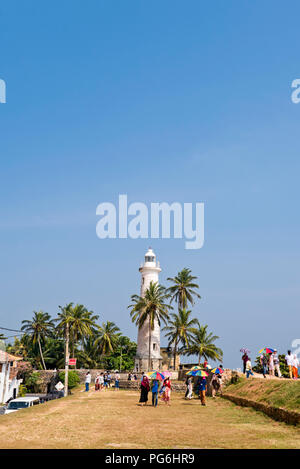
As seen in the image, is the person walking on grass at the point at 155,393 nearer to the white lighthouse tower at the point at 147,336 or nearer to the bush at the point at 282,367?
the bush at the point at 282,367

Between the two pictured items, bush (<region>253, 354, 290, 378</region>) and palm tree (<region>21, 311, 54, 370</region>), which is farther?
palm tree (<region>21, 311, 54, 370</region>)

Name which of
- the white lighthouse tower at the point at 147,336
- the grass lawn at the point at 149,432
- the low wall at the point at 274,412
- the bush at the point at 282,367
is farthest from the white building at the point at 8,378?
the grass lawn at the point at 149,432

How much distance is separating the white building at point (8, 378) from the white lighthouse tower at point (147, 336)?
59.2 feet

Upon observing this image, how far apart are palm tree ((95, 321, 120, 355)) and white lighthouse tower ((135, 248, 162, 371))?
1157 cm

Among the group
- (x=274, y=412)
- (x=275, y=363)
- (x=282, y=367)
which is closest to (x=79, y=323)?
(x=282, y=367)

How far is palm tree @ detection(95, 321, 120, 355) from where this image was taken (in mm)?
80312

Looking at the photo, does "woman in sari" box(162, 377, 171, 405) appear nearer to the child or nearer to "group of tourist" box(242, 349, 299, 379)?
the child

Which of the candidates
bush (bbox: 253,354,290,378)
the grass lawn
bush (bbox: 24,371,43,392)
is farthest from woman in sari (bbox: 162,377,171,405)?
bush (bbox: 24,371,43,392)

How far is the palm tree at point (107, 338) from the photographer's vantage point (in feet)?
263

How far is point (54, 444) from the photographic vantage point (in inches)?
393
